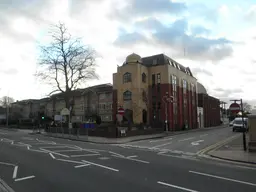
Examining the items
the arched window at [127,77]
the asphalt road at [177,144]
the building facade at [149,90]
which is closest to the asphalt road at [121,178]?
the asphalt road at [177,144]

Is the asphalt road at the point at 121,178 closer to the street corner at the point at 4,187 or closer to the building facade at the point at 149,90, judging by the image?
the street corner at the point at 4,187

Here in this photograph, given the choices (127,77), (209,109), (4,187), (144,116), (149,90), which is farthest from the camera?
(209,109)

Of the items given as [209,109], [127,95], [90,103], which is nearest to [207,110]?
[209,109]

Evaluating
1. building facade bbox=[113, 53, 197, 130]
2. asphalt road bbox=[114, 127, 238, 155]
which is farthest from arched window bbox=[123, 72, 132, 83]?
asphalt road bbox=[114, 127, 238, 155]

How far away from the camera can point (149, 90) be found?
5781cm

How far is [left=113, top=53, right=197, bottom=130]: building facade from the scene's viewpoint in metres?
54.5

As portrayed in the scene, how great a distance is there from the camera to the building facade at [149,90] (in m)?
54.5

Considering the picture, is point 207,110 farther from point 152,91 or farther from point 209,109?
point 152,91

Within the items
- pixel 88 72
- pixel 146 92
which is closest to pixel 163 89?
pixel 146 92

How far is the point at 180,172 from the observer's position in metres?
11.2

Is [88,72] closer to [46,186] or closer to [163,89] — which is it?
[163,89]

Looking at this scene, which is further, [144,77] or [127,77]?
[144,77]

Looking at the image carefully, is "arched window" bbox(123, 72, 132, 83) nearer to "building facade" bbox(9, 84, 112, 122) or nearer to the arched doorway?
the arched doorway

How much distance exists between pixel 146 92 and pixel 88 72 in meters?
16.5
